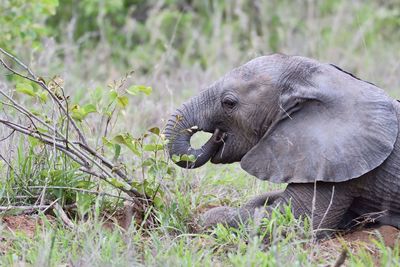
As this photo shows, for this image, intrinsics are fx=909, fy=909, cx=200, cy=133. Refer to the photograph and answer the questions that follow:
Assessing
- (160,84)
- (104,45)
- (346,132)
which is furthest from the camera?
(104,45)

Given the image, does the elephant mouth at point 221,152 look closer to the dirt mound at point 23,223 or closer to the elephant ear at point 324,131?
the elephant ear at point 324,131

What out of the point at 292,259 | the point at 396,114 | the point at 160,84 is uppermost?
the point at 396,114

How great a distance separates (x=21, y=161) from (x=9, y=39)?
2.75 meters

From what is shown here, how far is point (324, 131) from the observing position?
4.81 metres

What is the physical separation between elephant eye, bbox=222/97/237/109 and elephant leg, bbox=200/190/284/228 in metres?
0.56

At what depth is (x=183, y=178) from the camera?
5.70 metres

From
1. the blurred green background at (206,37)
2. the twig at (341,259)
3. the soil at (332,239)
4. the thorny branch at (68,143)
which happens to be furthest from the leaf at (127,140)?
the blurred green background at (206,37)

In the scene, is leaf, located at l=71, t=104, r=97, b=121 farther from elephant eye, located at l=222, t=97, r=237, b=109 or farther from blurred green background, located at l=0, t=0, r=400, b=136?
blurred green background, located at l=0, t=0, r=400, b=136

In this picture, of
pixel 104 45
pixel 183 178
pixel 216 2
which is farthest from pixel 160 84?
pixel 183 178

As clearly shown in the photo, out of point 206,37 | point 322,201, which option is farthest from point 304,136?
point 206,37

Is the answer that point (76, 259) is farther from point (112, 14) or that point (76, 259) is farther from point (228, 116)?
point (112, 14)

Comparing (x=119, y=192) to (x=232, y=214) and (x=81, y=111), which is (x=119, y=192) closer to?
(x=81, y=111)

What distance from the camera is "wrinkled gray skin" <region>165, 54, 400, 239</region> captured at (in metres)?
4.75

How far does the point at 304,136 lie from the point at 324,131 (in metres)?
0.11
